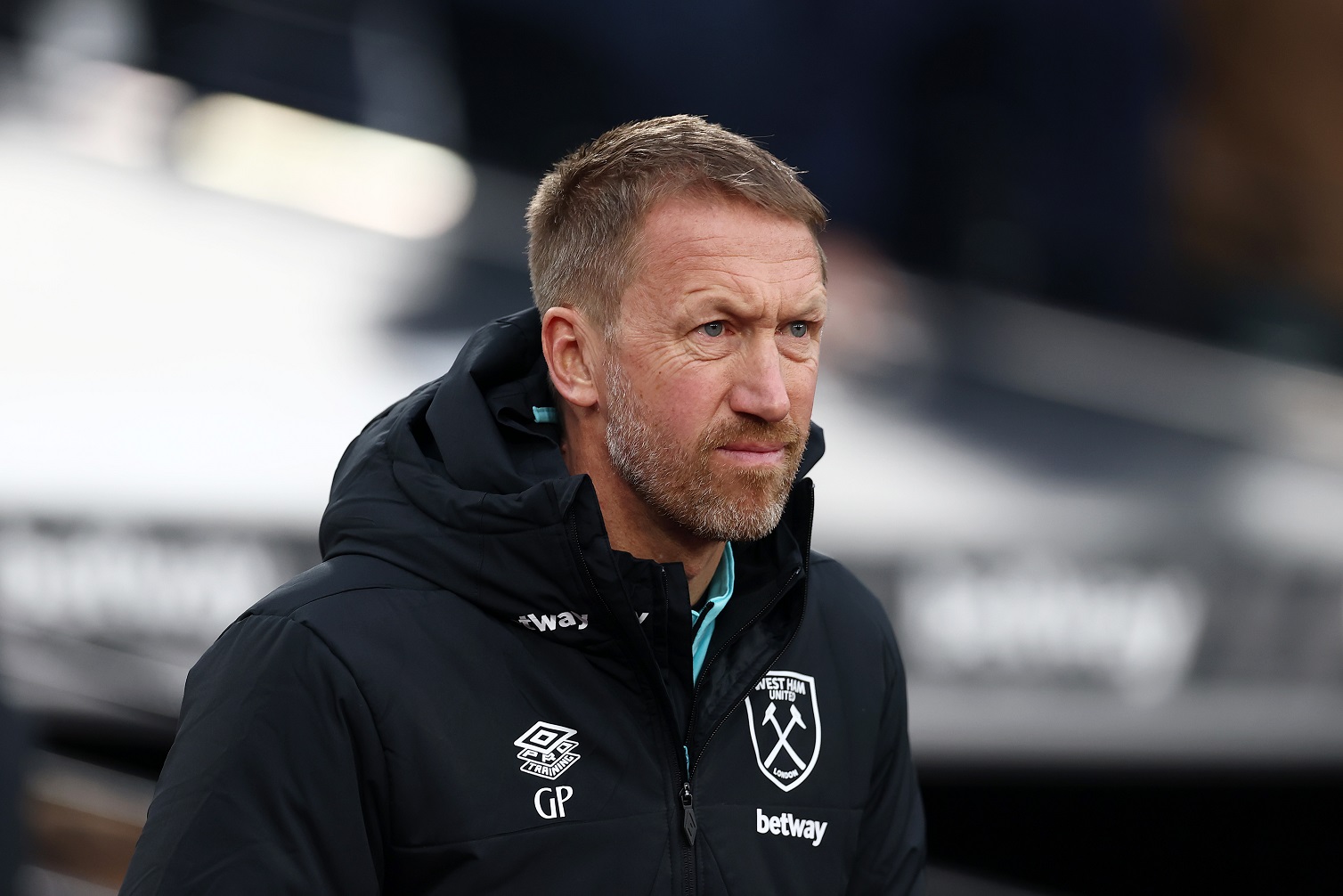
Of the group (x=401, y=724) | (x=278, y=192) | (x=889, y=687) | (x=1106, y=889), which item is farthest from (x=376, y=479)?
(x=1106, y=889)

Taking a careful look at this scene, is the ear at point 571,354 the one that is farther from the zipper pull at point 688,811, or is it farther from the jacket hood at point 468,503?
the zipper pull at point 688,811

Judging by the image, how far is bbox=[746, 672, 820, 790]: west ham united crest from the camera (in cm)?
138

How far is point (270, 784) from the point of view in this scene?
1156mm

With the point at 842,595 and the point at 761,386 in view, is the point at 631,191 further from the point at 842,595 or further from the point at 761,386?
the point at 842,595

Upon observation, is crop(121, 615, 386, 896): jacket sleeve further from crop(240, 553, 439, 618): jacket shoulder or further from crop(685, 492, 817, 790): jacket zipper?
crop(685, 492, 817, 790): jacket zipper

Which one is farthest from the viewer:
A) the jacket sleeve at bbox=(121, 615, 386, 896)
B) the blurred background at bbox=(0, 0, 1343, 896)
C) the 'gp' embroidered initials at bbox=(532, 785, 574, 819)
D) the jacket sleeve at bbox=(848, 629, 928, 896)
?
the blurred background at bbox=(0, 0, 1343, 896)

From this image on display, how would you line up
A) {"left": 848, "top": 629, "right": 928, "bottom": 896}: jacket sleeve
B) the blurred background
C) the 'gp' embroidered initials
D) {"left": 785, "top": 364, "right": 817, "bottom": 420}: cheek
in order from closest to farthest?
the 'gp' embroidered initials, {"left": 785, "top": 364, "right": 817, "bottom": 420}: cheek, {"left": 848, "top": 629, "right": 928, "bottom": 896}: jacket sleeve, the blurred background

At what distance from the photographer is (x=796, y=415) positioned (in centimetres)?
135

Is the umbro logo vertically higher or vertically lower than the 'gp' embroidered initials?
higher

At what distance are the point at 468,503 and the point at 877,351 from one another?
2703mm

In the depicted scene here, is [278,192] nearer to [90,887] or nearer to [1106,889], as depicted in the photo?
[90,887]

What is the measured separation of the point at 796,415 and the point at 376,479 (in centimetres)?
36

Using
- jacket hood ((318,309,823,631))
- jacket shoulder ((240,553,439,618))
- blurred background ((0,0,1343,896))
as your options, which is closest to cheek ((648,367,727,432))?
jacket hood ((318,309,823,631))

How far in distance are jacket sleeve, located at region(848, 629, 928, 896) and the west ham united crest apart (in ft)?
0.39
